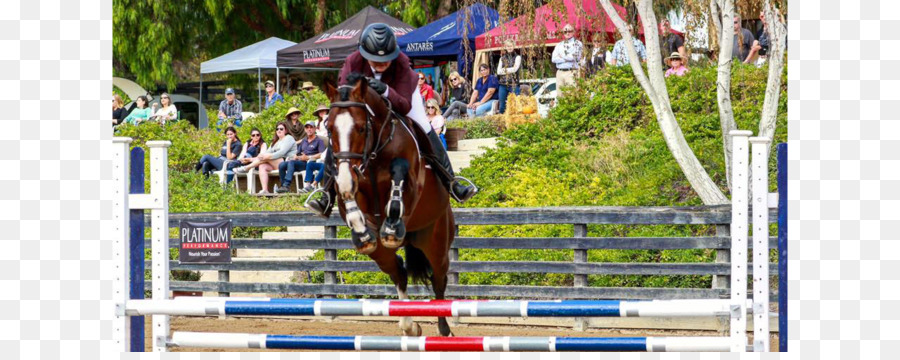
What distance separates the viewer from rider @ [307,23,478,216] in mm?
7242

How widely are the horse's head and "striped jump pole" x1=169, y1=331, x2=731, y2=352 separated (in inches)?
39.7

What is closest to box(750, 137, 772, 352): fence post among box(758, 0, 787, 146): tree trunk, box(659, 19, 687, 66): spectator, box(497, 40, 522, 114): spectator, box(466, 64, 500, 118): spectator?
box(758, 0, 787, 146): tree trunk

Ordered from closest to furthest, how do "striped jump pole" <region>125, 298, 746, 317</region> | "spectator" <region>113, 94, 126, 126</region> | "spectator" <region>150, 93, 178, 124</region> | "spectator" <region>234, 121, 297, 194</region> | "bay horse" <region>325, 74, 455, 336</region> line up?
1. "striped jump pole" <region>125, 298, 746, 317</region>
2. "bay horse" <region>325, 74, 455, 336</region>
3. "spectator" <region>234, 121, 297, 194</region>
4. "spectator" <region>150, 93, 178, 124</region>
5. "spectator" <region>113, 94, 126, 126</region>

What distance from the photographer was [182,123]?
1925 centimetres

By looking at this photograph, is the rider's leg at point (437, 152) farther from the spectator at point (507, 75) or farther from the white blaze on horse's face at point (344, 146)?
the spectator at point (507, 75)

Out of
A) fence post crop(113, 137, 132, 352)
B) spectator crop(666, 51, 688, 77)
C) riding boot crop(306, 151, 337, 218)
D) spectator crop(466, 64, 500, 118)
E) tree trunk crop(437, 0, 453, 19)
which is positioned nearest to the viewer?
fence post crop(113, 137, 132, 352)

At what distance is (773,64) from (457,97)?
25.1ft

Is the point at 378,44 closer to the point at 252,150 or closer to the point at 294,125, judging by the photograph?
the point at 294,125

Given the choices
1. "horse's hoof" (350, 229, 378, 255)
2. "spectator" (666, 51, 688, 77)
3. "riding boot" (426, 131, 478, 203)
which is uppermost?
"spectator" (666, 51, 688, 77)

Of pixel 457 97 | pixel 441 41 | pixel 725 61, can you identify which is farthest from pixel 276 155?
pixel 725 61

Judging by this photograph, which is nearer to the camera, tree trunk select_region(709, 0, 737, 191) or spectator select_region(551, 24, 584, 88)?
tree trunk select_region(709, 0, 737, 191)

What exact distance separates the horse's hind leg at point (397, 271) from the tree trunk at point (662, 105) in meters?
3.60

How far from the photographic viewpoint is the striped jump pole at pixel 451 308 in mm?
5594

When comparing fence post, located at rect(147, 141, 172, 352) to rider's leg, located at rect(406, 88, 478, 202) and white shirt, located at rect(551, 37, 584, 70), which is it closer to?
rider's leg, located at rect(406, 88, 478, 202)
